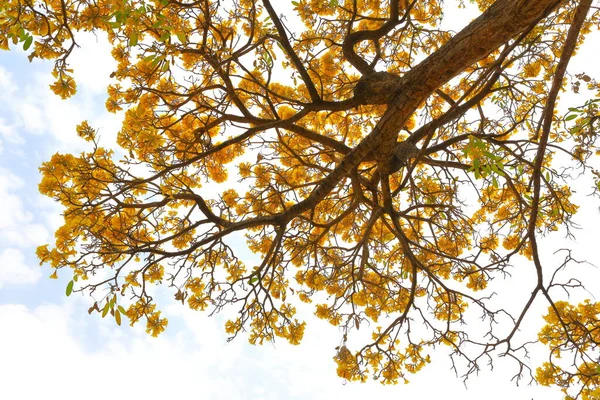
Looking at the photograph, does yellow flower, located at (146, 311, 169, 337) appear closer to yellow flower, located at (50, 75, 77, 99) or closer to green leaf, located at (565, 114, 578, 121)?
yellow flower, located at (50, 75, 77, 99)

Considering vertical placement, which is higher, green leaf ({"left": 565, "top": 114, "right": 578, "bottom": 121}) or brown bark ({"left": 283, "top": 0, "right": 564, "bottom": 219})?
brown bark ({"left": 283, "top": 0, "right": 564, "bottom": 219})

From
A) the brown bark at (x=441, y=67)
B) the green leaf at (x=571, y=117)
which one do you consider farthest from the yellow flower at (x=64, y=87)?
the green leaf at (x=571, y=117)

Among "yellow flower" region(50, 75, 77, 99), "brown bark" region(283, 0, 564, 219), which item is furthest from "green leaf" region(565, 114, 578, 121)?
"yellow flower" region(50, 75, 77, 99)

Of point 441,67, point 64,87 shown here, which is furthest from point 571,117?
point 64,87

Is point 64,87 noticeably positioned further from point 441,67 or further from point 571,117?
point 571,117

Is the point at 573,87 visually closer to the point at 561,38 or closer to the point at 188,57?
the point at 561,38

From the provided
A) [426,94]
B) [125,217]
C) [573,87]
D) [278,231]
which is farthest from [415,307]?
[125,217]

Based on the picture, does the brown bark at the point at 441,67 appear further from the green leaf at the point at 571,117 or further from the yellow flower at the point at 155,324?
the yellow flower at the point at 155,324

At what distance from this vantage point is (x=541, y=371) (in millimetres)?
4289

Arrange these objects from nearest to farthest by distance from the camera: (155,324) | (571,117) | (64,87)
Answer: (571,117) < (64,87) < (155,324)

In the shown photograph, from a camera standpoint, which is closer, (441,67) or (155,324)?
(441,67)

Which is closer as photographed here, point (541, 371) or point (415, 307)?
point (541, 371)

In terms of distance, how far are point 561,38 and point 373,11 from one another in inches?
91.9

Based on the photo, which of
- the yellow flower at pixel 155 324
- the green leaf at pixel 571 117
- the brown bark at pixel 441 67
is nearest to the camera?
the green leaf at pixel 571 117
